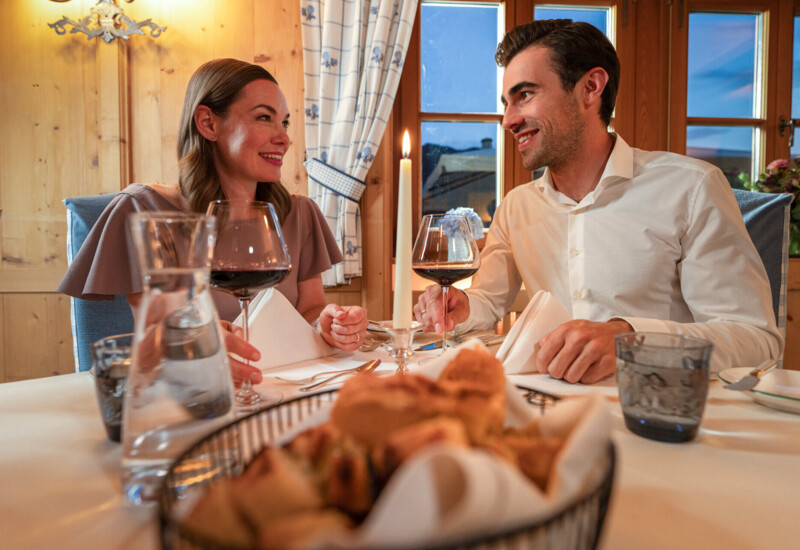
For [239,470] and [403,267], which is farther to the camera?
[403,267]

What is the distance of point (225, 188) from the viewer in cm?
162

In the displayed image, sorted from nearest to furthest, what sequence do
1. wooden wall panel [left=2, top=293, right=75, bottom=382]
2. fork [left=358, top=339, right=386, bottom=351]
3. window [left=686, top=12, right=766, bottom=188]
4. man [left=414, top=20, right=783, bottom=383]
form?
fork [left=358, top=339, right=386, bottom=351], man [left=414, top=20, right=783, bottom=383], wooden wall panel [left=2, top=293, right=75, bottom=382], window [left=686, top=12, right=766, bottom=188]

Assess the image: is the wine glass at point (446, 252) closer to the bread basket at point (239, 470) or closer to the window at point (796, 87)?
the bread basket at point (239, 470)

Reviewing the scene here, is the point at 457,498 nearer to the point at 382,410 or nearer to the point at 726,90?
the point at 382,410

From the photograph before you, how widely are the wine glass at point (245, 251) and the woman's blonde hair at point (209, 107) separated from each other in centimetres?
85

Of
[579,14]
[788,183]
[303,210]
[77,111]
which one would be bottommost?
[303,210]

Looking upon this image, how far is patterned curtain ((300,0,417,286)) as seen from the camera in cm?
249

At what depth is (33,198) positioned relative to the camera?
8.41ft

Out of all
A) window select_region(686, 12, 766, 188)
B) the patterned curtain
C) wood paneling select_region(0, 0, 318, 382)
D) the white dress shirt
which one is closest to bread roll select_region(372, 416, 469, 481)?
the white dress shirt

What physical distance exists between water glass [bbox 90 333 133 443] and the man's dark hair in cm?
149

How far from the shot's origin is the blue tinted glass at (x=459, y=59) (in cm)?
280

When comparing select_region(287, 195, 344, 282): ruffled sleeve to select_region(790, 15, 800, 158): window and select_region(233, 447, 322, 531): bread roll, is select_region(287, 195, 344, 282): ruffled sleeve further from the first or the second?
select_region(790, 15, 800, 158): window

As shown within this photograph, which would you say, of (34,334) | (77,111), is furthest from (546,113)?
(34,334)

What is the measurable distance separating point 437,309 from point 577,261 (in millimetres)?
583
